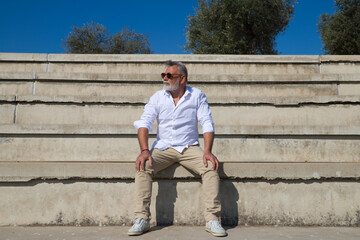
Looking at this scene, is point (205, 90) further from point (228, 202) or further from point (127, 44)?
point (127, 44)

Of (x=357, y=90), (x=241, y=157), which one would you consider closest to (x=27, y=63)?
(x=241, y=157)

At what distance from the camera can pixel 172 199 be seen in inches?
131

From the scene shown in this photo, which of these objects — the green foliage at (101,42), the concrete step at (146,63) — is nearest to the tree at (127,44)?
the green foliage at (101,42)

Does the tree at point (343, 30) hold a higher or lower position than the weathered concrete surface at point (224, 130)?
higher

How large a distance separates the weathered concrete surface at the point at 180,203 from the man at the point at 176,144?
26cm

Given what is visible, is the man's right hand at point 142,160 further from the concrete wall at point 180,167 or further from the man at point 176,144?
the concrete wall at point 180,167

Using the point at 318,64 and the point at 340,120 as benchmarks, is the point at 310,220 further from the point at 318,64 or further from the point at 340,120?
the point at 318,64

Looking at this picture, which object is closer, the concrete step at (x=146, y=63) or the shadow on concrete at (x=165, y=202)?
the shadow on concrete at (x=165, y=202)

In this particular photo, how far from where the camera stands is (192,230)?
3098mm

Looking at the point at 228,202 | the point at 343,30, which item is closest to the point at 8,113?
the point at 228,202

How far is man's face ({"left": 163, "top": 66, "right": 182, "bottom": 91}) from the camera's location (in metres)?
3.52

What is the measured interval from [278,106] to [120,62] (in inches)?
152

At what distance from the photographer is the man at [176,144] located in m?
3.03

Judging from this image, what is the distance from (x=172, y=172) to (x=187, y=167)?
178 mm
